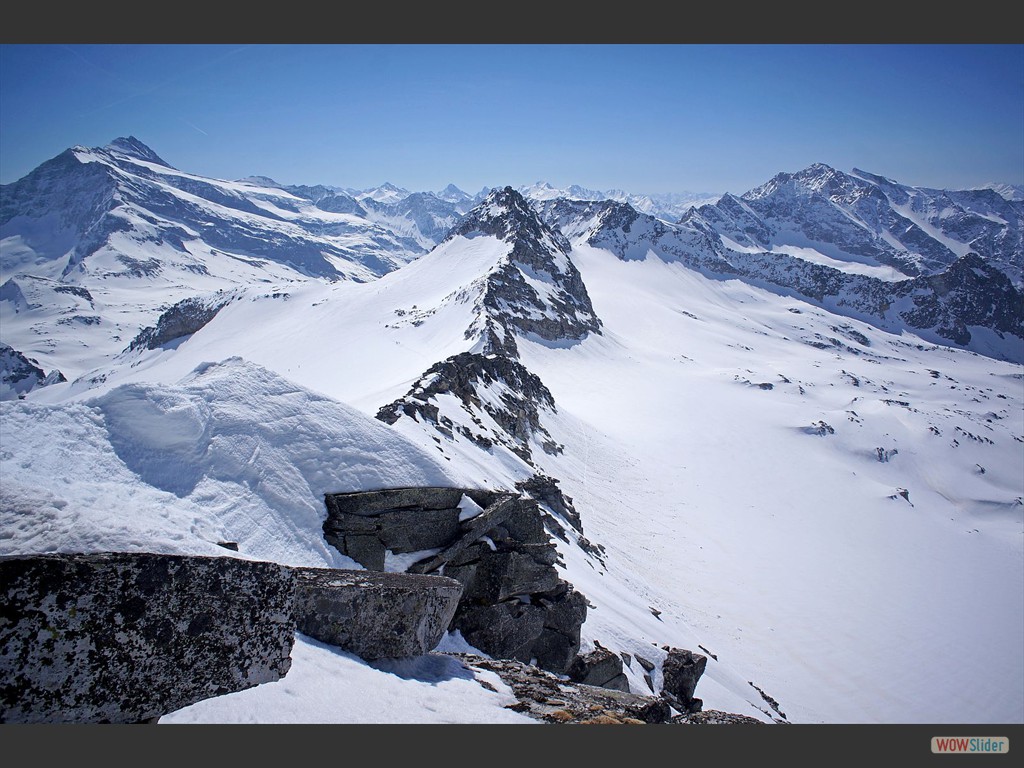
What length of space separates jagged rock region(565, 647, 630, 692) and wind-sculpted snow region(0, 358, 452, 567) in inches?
246

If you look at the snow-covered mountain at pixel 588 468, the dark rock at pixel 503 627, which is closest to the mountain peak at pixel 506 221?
the snow-covered mountain at pixel 588 468

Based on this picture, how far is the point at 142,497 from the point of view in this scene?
952 centimetres

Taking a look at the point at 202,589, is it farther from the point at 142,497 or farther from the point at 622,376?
the point at 622,376

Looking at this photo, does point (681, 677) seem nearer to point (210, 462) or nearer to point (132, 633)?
point (210, 462)

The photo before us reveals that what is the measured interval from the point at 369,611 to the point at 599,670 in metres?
9.36

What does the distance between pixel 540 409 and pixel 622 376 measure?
1677 inches

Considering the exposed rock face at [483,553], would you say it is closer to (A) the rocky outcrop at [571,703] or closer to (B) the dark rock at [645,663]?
(A) the rocky outcrop at [571,703]

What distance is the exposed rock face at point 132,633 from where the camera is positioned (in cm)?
436

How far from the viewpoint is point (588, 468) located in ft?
154

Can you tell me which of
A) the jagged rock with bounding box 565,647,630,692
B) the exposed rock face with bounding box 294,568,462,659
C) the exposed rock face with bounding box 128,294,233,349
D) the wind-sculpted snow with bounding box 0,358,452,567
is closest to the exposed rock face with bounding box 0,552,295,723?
the exposed rock face with bounding box 294,568,462,659

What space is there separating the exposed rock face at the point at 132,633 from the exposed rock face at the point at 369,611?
4.25 feet

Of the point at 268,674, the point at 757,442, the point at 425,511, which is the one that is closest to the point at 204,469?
the point at 425,511

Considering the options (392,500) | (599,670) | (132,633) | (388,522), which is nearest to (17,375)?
(392,500)

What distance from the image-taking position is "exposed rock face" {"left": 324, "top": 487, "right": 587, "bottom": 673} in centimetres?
1144
